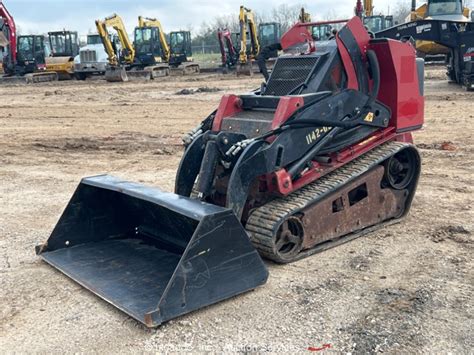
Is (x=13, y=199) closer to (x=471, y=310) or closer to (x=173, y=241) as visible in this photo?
(x=173, y=241)

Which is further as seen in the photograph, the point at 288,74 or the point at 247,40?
the point at 247,40

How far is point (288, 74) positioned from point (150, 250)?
80.0 inches

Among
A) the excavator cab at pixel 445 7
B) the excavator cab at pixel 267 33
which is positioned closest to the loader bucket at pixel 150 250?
the excavator cab at pixel 445 7

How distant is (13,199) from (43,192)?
1.35 ft

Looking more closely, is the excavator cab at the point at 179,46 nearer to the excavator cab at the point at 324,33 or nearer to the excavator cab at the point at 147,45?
the excavator cab at the point at 147,45

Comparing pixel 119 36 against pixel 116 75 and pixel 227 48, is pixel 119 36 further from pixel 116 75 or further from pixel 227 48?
pixel 227 48

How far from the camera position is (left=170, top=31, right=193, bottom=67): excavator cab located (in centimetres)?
3340

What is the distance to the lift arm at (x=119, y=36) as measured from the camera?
92.9 ft

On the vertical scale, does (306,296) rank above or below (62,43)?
below

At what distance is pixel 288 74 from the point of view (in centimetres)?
551

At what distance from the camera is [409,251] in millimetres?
4973

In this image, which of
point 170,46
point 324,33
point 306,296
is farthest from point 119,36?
point 306,296

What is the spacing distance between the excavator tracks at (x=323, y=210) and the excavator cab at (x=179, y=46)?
28.7 metres

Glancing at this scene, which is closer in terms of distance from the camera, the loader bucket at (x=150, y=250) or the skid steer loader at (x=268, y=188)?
the loader bucket at (x=150, y=250)
